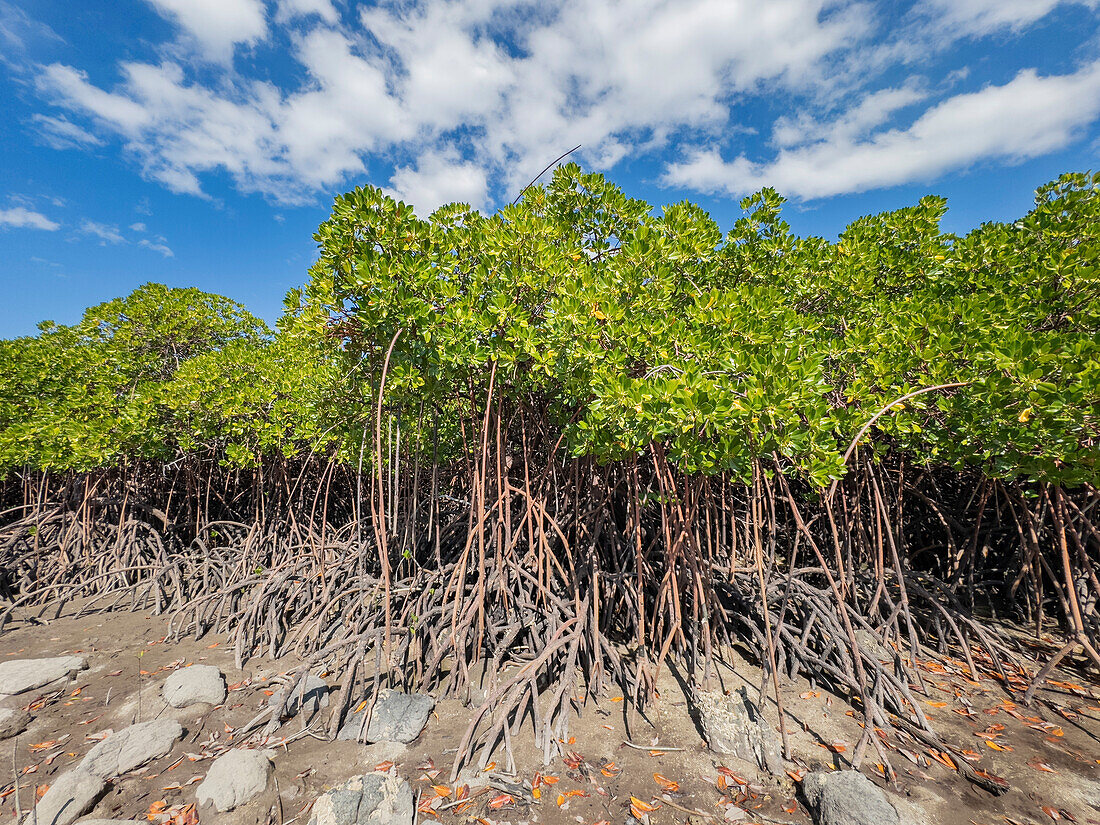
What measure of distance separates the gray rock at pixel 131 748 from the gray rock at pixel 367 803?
1.21 meters

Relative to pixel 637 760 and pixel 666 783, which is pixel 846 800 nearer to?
pixel 666 783

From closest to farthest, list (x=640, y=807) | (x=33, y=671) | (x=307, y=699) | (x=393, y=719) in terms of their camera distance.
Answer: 1. (x=640, y=807)
2. (x=393, y=719)
3. (x=307, y=699)
4. (x=33, y=671)

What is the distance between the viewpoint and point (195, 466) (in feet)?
19.6

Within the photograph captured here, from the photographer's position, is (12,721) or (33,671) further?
(33,671)

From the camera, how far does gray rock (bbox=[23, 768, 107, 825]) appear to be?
7.06 feet

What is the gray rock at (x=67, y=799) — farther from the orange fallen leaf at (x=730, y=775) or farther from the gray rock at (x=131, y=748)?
the orange fallen leaf at (x=730, y=775)

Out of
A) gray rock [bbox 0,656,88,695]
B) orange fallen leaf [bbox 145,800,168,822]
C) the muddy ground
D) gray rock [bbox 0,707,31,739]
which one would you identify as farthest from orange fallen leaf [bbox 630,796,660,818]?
gray rock [bbox 0,656,88,695]

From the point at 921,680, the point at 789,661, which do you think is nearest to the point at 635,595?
the point at 789,661

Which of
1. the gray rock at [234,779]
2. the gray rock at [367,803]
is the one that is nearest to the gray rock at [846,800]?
the gray rock at [367,803]

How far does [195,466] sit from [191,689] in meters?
3.70

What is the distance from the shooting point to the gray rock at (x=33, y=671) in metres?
3.33

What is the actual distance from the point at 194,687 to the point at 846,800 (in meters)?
3.87

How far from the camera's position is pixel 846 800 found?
1.99 meters

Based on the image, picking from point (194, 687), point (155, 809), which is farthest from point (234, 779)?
point (194, 687)
